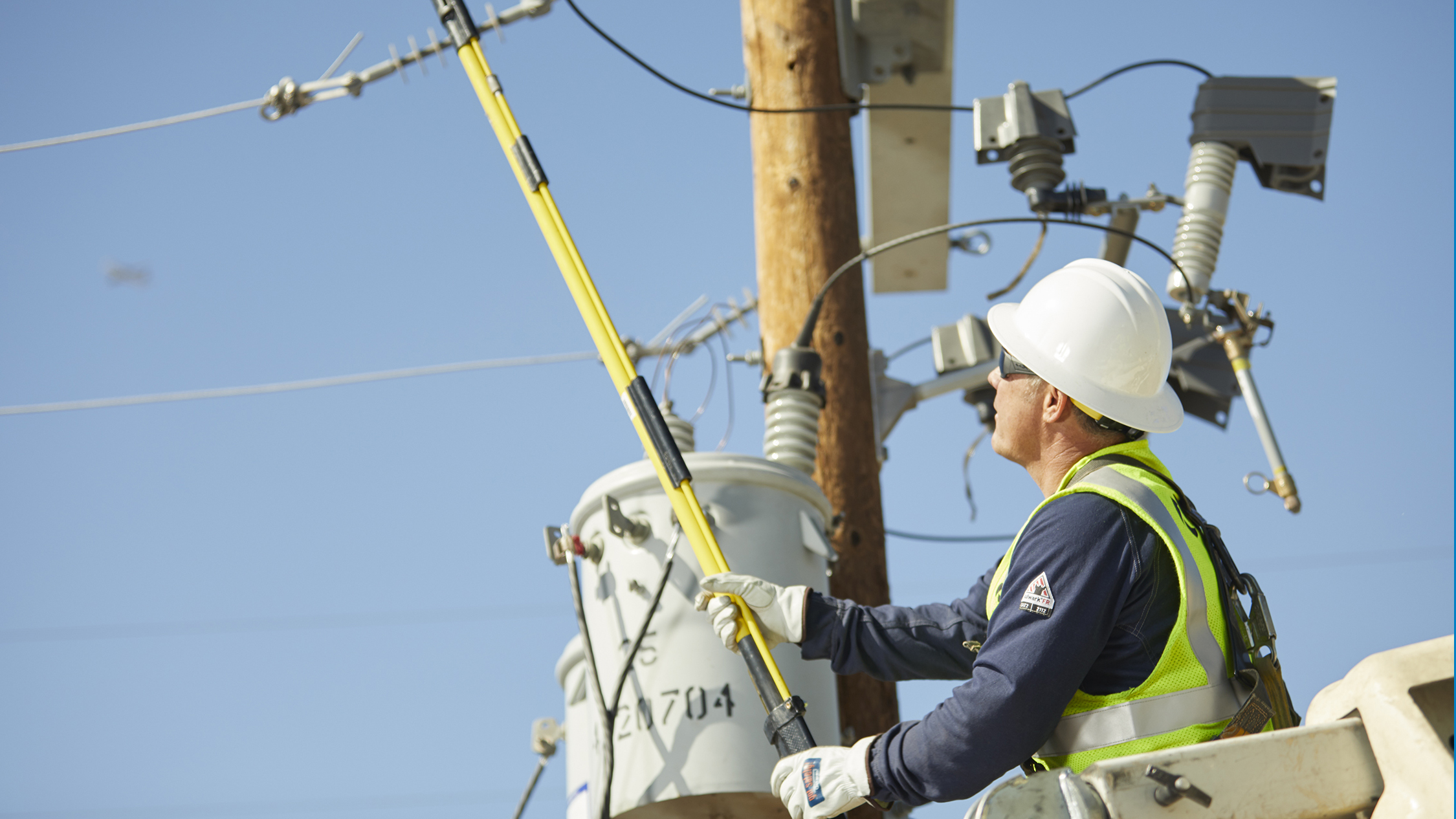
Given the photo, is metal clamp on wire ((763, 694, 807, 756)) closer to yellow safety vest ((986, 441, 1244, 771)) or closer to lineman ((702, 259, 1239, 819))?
lineman ((702, 259, 1239, 819))

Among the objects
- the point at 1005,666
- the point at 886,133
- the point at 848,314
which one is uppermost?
the point at 886,133

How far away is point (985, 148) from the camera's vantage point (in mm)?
5219

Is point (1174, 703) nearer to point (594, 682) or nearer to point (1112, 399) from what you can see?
point (1112, 399)

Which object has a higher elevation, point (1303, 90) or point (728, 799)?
point (1303, 90)

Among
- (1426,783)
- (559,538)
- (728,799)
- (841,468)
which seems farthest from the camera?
(841,468)

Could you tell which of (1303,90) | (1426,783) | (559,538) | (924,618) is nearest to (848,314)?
(559,538)

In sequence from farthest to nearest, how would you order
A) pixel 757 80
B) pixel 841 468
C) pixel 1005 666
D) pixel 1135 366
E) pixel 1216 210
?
pixel 1216 210
pixel 757 80
pixel 841 468
pixel 1135 366
pixel 1005 666

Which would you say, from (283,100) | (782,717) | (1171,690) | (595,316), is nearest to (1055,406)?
(1171,690)

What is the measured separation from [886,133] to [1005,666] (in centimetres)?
466

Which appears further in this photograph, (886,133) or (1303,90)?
(886,133)

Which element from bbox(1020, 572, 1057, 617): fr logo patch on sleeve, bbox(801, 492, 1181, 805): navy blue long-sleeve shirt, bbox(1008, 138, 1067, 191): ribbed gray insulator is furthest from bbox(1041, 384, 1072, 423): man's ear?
bbox(1008, 138, 1067, 191): ribbed gray insulator

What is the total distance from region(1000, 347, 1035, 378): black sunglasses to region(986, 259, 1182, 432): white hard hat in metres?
0.03

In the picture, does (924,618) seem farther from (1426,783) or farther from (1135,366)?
(1426,783)

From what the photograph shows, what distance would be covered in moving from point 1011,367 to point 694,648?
3.96 ft
